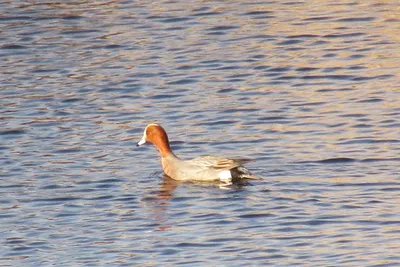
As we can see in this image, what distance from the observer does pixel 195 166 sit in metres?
12.4

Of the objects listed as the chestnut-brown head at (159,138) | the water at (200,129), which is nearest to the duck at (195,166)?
the chestnut-brown head at (159,138)

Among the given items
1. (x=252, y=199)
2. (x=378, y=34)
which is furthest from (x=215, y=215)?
(x=378, y=34)

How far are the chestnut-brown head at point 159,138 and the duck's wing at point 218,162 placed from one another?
1.70 feet

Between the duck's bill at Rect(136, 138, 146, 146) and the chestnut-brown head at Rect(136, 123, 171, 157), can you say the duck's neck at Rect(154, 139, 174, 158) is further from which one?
the duck's bill at Rect(136, 138, 146, 146)

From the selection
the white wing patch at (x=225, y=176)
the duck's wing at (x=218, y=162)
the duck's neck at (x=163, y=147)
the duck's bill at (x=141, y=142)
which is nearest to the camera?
the duck's wing at (x=218, y=162)

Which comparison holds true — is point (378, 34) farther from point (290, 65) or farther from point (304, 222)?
point (304, 222)

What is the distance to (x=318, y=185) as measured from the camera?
11508 mm

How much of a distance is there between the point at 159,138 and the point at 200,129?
901 millimetres

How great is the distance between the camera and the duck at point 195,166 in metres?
12.1

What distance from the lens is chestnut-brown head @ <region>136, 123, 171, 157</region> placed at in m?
12.8

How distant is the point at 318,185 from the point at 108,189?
1.89 metres

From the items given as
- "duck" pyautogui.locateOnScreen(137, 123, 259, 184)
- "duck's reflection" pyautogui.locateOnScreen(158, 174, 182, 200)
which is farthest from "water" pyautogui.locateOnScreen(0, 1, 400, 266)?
"duck" pyautogui.locateOnScreen(137, 123, 259, 184)

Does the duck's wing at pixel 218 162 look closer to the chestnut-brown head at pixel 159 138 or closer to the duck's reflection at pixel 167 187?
the duck's reflection at pixel 167 187

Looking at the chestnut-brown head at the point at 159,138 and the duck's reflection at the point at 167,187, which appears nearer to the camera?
the duck's reflection at the point at 167,187
